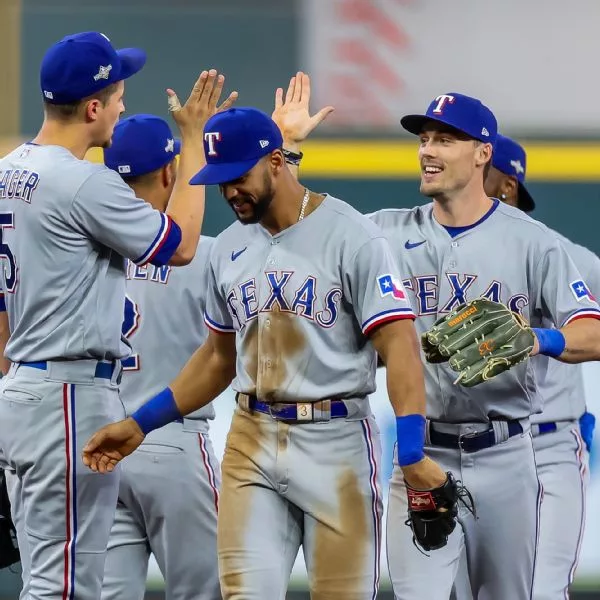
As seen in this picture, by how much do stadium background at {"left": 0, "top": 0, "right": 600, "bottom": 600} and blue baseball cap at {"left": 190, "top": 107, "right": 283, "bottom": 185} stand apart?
3601mm

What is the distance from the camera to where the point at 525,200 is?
6281mm

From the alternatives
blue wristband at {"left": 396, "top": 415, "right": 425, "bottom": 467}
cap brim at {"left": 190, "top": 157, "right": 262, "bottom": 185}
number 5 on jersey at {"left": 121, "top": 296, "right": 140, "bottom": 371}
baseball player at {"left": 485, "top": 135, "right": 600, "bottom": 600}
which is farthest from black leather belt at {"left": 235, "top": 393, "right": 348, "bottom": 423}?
baseball player at {"left": 485, "top": 135, "right": 600, "bottom": 600}

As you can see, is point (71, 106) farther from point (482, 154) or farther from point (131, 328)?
point (482, 154)

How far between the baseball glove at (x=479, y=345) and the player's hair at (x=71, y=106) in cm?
123

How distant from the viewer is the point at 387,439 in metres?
7.74

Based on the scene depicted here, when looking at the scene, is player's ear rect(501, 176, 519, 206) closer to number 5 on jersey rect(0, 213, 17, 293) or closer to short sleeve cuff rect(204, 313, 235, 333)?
short sleeve cuff rect(204, 313, 235, 333)

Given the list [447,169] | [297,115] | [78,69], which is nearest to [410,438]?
[447,169]

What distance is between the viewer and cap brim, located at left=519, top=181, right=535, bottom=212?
620 cm

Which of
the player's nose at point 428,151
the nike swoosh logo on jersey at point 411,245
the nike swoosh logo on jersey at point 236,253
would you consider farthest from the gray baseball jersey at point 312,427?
the player's nose at point 428,151

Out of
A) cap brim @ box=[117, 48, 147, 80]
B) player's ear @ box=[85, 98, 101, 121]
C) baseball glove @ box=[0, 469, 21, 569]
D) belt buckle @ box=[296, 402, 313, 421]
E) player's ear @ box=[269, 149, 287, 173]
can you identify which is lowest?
baseball glove @ box=[0, 469, 21, 569]

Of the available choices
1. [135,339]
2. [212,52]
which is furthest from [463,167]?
[212,52]

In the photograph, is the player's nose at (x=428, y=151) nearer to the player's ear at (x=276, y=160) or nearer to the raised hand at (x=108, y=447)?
the player's ear at (x=276, y=160)

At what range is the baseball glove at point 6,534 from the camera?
197 inches

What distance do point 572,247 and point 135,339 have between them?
6.24 ft
